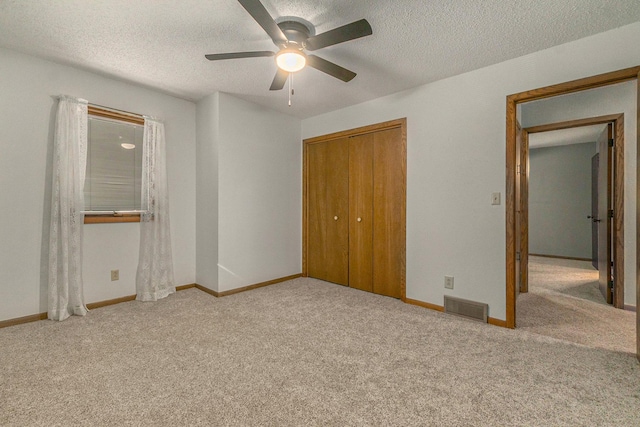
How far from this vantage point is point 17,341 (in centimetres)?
226

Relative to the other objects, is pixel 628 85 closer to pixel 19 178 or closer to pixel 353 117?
pixel 353 117

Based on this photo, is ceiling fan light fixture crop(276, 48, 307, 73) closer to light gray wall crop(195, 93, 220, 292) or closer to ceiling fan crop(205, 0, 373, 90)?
ceiling fan crop(205, 0, 373, 90)

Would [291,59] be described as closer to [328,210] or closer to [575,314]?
[328,210]

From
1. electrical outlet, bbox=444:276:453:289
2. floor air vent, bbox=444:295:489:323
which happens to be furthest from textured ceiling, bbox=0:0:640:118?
floor air vent, bbox=444:295:489:323

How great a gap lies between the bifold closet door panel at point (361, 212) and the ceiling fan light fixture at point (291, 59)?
1819mm

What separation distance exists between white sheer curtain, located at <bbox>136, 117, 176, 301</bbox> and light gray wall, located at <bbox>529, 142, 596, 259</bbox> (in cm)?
762

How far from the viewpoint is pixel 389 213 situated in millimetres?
3551

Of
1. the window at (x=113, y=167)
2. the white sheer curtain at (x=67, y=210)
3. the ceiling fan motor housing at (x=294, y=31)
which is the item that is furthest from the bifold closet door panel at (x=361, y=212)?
the white sheer curtain at (x=67, y=210)

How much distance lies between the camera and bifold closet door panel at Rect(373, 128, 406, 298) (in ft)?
11.2

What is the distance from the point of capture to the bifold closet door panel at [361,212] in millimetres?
3756

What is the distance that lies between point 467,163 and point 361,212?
55.7 inches

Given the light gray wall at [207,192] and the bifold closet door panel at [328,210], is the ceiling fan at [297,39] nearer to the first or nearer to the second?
the light gray wall at [207,192]

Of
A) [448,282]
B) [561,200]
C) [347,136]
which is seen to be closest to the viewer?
[448,282]

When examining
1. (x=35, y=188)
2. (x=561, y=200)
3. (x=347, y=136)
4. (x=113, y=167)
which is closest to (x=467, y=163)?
(x=347, y=136)
